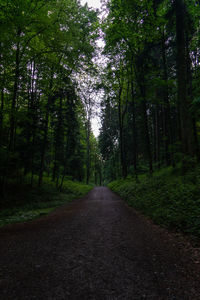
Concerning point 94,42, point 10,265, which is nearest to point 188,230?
point 10,265

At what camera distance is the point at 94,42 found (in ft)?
49.5

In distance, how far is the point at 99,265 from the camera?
9.89 ft

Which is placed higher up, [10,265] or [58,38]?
[58,38]

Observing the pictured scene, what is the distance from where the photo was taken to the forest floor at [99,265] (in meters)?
2.28

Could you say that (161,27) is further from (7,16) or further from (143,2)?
(7,16)

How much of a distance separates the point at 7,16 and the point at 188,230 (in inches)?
503

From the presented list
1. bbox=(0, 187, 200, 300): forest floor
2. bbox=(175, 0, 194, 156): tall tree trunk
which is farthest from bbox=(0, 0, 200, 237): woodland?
bbox=(0, 187, 200, 300): forest floor

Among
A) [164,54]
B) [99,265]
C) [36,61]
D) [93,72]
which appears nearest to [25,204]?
[99,265]

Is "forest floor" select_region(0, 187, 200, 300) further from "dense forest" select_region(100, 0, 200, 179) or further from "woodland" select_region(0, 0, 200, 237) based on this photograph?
"dense forest" select_region(100, 0, 200, 179)

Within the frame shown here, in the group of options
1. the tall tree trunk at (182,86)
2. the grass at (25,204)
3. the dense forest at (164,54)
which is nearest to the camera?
the grass at (25,204)

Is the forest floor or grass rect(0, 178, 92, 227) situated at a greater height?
the forest floor

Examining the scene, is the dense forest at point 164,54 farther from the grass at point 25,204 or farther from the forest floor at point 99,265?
the grass at point 25,204

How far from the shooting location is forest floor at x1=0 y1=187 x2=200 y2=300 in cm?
228

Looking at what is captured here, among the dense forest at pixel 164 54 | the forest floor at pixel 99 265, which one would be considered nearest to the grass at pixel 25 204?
the forest floor at pixel 99 265
